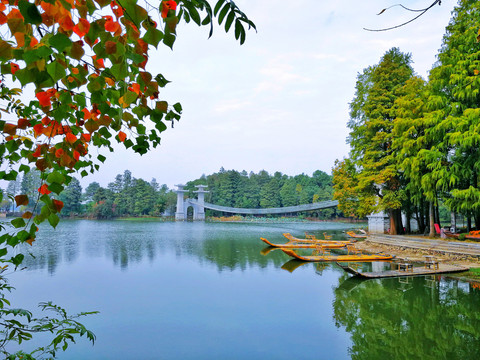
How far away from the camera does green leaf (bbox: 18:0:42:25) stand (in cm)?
53

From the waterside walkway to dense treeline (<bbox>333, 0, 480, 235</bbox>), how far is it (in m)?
1.18

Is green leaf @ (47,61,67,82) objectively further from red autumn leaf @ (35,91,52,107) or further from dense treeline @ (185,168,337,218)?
dense treeline @ (185,168,337,218)

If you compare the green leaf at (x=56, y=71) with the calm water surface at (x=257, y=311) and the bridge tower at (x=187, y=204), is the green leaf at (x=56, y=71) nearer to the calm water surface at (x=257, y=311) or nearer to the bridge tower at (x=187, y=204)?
the calm water surface at (x=257, y=311)

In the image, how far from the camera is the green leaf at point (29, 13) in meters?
0.53

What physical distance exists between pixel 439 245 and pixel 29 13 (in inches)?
480

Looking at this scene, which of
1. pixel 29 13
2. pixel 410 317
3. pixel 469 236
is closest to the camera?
pixel 29 13

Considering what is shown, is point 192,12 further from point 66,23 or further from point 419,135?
point 419,135

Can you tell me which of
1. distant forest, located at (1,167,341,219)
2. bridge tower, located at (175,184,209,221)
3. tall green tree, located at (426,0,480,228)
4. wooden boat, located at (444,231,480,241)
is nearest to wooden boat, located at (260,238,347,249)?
wooden boat, located at (444,231,480,241)

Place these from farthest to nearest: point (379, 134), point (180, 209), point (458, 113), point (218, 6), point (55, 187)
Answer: point (180, 209)
point (379, 134)
point (458, 113)
point (218, 6)
point (55, 187)

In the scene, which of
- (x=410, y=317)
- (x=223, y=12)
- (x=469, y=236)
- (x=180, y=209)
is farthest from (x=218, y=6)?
(x=180, y=209)

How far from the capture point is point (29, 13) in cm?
54

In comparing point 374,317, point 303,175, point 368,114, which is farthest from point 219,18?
point 303,175

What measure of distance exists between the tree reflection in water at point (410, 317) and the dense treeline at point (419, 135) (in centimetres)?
463

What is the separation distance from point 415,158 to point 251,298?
27.9 feet
